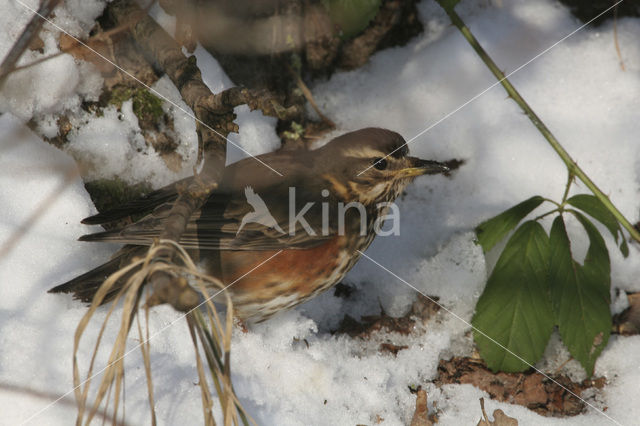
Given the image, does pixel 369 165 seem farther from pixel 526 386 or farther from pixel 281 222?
pixel 526 386

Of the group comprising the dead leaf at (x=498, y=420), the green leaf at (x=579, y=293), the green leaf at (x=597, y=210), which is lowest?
the dead leaf at (x=498, y=420)

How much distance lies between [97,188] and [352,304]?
162 cm

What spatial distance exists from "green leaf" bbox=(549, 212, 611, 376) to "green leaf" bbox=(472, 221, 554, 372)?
5 centimetres

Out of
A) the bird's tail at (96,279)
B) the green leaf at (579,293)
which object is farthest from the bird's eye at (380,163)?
the bird's tail at (96,279)

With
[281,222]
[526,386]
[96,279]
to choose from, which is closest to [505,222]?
[526,386]

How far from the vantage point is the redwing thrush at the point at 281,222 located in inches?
119

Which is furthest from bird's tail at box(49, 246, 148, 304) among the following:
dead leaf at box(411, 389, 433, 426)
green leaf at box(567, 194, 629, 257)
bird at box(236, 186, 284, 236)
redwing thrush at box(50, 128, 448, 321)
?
green leaf at box(567, 194, 629, 257)

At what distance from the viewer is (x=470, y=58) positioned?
4.20 m

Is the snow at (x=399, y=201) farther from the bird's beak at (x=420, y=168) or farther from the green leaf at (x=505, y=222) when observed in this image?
the bird's beak at (x=420, y=168)

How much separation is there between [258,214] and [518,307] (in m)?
1.42

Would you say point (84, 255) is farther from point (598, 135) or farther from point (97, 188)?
point (598, 135)

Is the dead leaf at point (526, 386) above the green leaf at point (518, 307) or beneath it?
beneath

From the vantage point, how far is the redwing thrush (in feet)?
9.88

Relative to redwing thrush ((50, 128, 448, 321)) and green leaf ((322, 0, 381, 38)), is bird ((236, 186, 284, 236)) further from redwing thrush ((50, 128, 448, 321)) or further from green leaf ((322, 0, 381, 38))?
green leaf ((322, 0, 381, 38))
